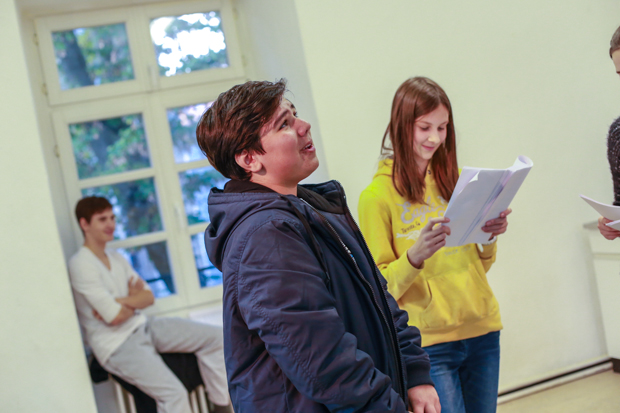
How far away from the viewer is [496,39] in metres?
2.80

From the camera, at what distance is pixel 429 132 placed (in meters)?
1.68

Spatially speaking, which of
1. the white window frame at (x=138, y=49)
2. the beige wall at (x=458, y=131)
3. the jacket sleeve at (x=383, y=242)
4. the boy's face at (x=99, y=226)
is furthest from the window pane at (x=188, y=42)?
the jacket sleeve at (x=383, y=242)

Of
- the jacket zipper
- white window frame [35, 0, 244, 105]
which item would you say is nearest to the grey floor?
the jacket zipper

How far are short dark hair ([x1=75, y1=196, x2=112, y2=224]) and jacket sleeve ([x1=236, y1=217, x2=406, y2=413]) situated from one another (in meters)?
2.29

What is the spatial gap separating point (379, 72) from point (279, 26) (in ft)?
1.99

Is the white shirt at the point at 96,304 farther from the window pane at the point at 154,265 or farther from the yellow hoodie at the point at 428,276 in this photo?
the yellow hoodie at the point at 428,276

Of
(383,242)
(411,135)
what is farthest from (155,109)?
(383,242)

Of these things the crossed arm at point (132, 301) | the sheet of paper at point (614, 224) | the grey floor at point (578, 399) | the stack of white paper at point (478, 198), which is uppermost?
the stack of white paper at point (478, 198)

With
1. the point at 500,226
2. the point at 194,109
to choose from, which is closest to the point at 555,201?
the point at 500,226

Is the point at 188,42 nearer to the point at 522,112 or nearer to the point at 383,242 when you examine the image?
the point at 522,112

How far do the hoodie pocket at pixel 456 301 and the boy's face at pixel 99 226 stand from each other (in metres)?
2.03

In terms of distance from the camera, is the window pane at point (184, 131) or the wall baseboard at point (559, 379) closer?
the wall baseboard at point (559, 379)

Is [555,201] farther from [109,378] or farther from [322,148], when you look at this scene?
[109,378]

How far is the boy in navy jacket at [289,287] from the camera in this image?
2.96 ft
